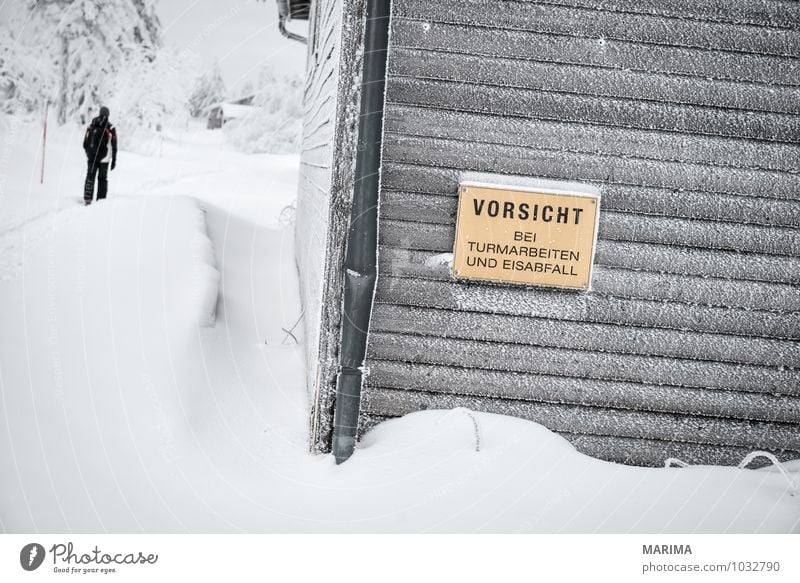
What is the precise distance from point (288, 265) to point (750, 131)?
15.9 ft

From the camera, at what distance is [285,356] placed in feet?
14.1

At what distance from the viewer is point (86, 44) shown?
33.2 feet

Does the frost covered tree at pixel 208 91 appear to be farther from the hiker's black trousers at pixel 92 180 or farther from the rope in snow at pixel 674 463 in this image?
the rope in snow at pixel 674 463

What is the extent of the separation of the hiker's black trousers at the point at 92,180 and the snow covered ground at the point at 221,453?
2.72 m

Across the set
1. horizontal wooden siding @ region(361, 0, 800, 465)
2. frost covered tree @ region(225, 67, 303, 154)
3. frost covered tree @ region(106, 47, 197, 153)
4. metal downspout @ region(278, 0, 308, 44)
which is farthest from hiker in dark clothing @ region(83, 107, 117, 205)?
frost covered tree @ region(225, 67, 303, 154)

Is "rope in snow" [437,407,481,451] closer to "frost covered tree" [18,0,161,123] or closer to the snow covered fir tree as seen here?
the snow covered fir tree

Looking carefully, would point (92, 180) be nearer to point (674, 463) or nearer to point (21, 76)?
point (21, 76)

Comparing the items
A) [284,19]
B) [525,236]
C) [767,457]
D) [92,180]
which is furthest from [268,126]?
[767,457]

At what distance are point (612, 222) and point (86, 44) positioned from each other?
1013 centimetres

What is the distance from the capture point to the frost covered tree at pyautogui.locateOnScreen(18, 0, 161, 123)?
8.23 metres

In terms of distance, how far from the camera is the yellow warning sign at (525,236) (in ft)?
9.64

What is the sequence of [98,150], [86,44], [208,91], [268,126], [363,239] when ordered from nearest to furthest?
[363,239] < [98,150] < [86,44] < [208,91] < [268,126]

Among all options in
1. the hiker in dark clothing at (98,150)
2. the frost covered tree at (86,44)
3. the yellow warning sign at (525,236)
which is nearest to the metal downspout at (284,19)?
A: the frost covered tree at (86,44)

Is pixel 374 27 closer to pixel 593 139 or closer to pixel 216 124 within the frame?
pixel 593 139
